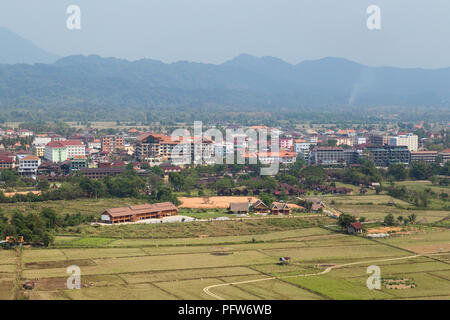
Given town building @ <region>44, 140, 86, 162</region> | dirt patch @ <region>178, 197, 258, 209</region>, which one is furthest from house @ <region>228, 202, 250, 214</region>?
town building @ <region>44, 140, 86, 162</region>

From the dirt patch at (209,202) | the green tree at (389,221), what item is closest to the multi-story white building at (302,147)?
the dirt patch at (209,202)

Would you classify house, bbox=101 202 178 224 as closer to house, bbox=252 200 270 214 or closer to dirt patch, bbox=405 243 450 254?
house, bbox=252 200 270 214

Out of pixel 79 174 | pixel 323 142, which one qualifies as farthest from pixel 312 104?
pixel 79 174

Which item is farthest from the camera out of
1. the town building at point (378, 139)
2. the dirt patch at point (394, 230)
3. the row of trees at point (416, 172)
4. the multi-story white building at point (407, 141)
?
the town building at point (378, 139)

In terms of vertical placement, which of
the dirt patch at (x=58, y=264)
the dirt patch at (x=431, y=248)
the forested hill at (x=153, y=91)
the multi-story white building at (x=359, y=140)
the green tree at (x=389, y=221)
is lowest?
the dirt patch at (x=431, y=248)

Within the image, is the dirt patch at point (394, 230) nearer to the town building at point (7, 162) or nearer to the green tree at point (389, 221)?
the green tree at point (389, 221)

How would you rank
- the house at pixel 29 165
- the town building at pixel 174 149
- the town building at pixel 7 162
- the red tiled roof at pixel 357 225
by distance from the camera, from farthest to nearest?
the town building at pixel 174 149 → the town building at pixel 7 162 → the house at pixel 29 165 → the red tiled roof at pixel 357 225

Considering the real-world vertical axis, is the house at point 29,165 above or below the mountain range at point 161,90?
below
